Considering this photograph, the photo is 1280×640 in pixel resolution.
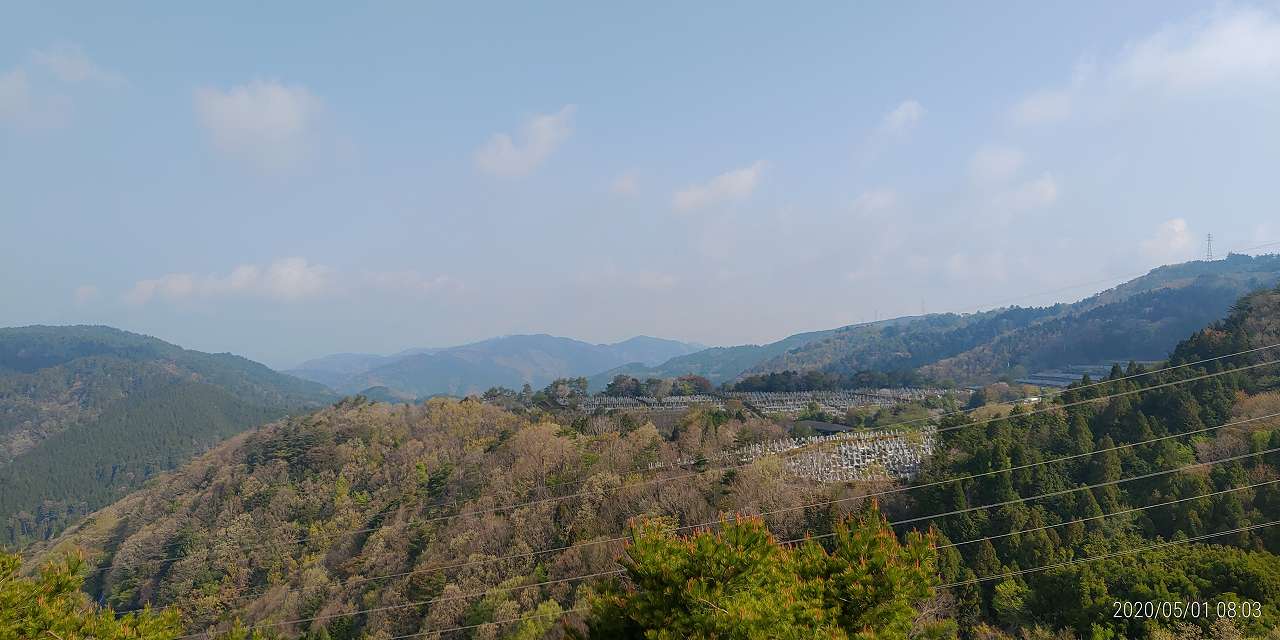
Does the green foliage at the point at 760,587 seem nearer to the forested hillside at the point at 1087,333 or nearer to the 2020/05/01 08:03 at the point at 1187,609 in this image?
the 2020/05/01 08:03 at the point at 1187,609

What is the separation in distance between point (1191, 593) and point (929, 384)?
60.6 m

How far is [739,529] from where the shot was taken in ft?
29.6

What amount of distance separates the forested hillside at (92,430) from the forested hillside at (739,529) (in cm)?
7441

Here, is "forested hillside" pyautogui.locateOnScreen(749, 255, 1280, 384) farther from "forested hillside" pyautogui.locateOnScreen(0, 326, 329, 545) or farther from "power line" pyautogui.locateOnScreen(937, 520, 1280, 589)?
"forested hillside" pyautogui.locateOnScreen(0, 326, 329, 545)

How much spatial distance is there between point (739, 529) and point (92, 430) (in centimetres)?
17520

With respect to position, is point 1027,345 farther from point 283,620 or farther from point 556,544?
point 283,620

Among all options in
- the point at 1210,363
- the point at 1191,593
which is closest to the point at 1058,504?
the point at 1191,593

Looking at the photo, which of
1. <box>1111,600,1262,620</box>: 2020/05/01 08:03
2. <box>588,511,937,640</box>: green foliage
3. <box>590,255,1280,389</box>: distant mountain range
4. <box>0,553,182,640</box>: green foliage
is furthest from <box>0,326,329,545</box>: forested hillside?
<box>590,255,1280,389</box>: distant mountain range

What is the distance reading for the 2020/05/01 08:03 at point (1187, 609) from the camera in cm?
1453

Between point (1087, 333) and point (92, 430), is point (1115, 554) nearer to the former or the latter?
point (1087, 333)

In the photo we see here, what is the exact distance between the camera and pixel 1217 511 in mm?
22234

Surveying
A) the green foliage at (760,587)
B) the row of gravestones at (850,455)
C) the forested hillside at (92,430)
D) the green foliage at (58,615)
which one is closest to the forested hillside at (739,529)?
the green foliage at (760,587)

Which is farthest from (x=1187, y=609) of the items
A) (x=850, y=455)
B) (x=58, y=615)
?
(x=58, y=615)

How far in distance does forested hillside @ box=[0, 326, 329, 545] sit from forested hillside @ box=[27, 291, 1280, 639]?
74413 mm
